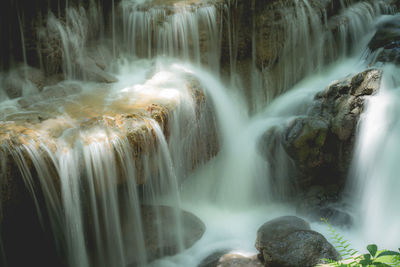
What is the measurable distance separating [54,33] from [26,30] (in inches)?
18.7

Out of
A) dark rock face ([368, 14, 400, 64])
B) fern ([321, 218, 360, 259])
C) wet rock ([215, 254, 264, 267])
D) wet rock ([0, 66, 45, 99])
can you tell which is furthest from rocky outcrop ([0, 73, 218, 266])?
dark rock face ([368, 14, 400, 64])

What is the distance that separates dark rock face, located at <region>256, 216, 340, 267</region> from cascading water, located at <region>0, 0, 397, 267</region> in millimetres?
Answer: 594

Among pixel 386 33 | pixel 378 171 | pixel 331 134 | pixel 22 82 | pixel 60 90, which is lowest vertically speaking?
pixel 378 171

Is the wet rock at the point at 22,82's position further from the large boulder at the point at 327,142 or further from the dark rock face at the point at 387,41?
the dark rock face at the point at 387,41

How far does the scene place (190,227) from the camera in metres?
5.73

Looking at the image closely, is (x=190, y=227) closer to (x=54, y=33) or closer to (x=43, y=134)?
(x=43, y=134)

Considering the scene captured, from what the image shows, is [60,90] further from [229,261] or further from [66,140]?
[229,261]

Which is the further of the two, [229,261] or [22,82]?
[22,82]

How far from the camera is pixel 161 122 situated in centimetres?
517

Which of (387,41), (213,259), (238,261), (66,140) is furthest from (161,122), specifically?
(387,41)

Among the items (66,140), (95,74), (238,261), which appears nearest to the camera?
(66,140)

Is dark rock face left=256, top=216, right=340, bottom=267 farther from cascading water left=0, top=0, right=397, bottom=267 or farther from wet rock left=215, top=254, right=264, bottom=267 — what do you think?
cascading water left=0, top=0, right=397, bottom=267

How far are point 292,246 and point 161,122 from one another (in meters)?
2.52

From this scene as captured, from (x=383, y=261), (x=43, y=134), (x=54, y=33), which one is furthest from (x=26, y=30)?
(x=383, y=261)
